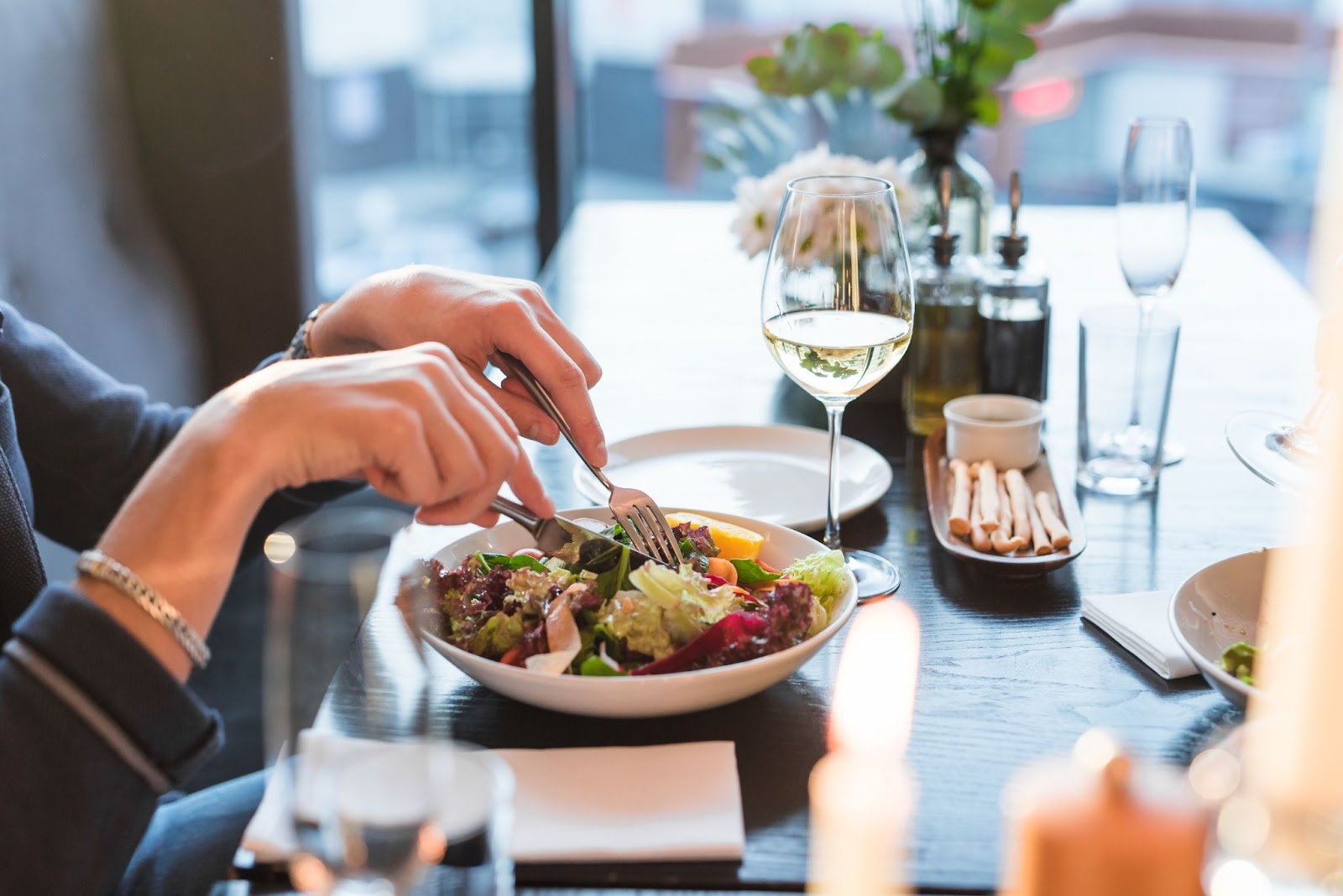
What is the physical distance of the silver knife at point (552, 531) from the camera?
929 mm

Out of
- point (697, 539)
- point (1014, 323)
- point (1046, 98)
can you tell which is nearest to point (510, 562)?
point (697, 539)

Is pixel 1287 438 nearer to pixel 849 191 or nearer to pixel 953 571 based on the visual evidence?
pixel 953 571

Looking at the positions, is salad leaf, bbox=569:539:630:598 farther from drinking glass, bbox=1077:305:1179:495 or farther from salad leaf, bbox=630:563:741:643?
drinking glass, bbox=1077:305:1179:495

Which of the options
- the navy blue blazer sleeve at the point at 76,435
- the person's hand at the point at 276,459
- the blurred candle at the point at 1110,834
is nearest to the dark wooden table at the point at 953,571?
the person's hand at the point at 276,459

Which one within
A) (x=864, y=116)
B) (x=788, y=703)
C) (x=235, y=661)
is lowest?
(x=235, y=661)

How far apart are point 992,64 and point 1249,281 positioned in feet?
1.81

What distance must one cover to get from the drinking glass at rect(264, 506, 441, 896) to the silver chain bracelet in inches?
9.9

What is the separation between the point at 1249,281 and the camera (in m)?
1.96

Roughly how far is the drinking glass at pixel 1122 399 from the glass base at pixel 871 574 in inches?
11.5

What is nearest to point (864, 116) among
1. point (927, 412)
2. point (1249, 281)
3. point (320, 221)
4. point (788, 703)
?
point (1249, 281)

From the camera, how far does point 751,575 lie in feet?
3.18

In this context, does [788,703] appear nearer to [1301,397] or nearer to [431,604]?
[431,604]

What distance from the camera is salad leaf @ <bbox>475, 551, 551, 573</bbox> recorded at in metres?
0.96

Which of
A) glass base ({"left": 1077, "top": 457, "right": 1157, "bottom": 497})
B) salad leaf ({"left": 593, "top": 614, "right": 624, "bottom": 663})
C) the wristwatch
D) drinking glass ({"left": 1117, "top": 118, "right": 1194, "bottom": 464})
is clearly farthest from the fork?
drinking glass ({"left": 1117, "top": 118, "right": 1194, "bottom": 464})
